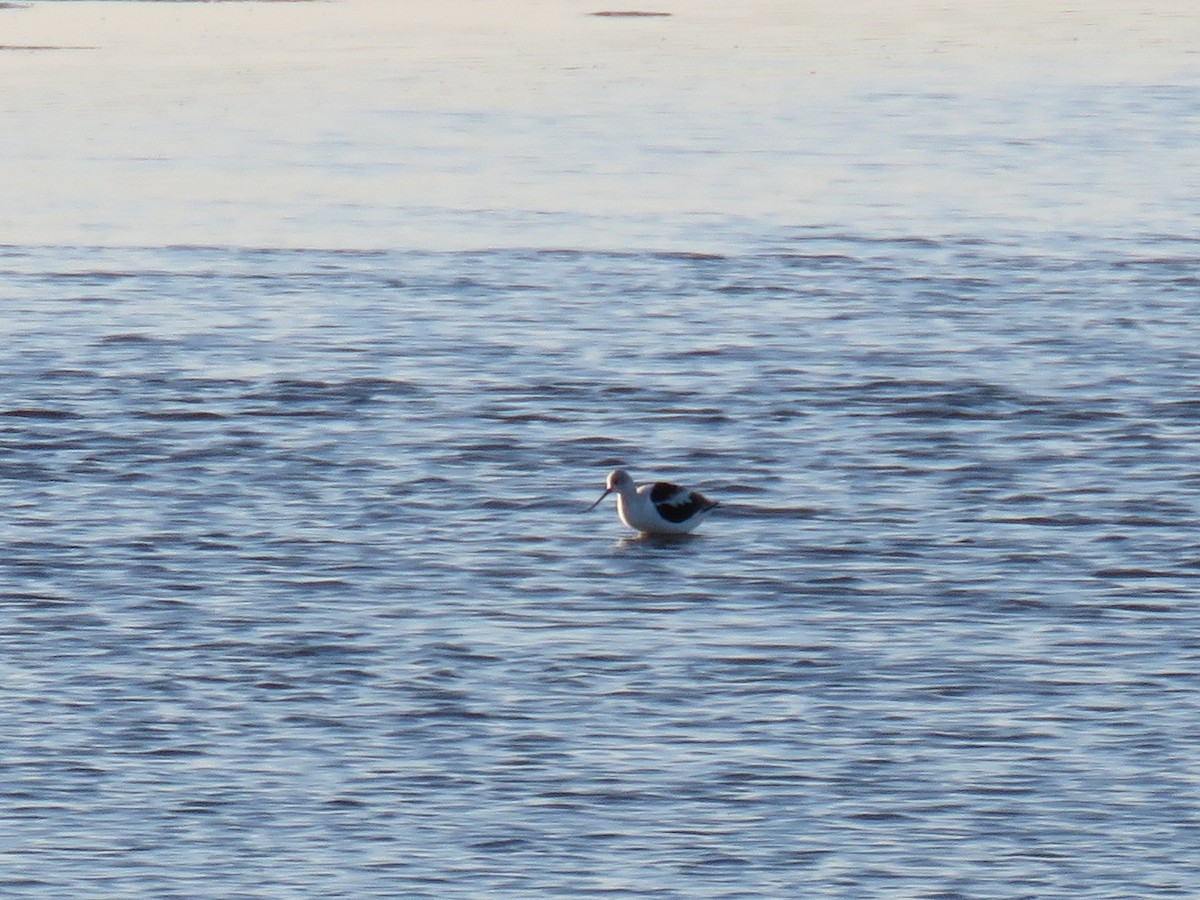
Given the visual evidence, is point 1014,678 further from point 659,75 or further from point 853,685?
point 659,75

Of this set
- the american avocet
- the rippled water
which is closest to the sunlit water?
the rippled water

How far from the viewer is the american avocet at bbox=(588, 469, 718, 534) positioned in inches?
585

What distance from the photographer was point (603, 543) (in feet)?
49.7

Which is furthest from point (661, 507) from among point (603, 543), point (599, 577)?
point (599, 577)

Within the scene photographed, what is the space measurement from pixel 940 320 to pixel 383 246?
18.5 feet

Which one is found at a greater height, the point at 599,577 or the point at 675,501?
the point at 675,501

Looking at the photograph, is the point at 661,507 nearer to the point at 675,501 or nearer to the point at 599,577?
the point at 675,501

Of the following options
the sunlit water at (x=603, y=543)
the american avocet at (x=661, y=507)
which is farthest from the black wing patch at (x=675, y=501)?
the sunlit water at (x=603, y=543)

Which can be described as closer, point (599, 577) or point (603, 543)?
point (599, 577)

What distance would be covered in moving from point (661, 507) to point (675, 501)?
0.12 metres

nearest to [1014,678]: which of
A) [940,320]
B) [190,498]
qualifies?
[190,498]

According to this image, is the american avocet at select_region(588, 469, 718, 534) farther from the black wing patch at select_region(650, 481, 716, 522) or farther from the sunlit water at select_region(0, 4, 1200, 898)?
the sunlit water at select_region(0, 4, 1200, 898)

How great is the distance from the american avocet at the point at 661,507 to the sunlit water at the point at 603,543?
153 millimetres

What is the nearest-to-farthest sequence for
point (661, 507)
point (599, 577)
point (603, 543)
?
point (599, 577)
point (661, 507)
point (603, 543)
